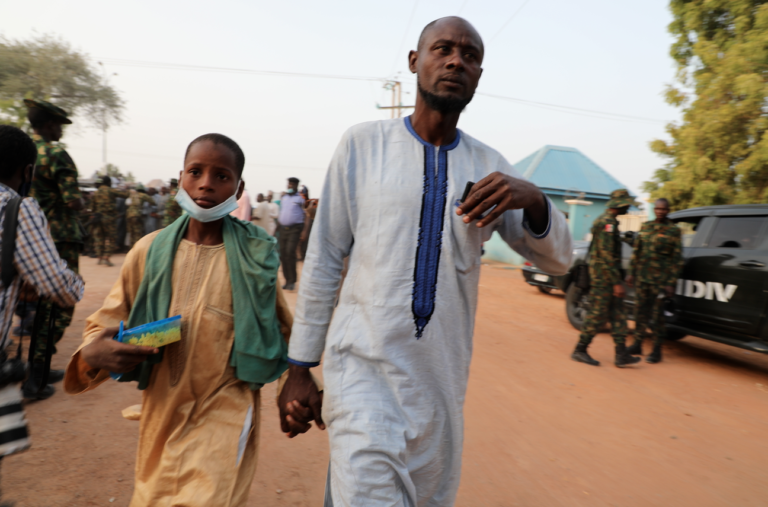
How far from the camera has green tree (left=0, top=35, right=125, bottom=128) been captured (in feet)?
74.0

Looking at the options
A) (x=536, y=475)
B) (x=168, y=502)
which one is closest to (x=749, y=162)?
(x=536, y=475)

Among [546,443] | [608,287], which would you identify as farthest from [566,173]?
[546,443]

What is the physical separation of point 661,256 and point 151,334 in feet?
21.0

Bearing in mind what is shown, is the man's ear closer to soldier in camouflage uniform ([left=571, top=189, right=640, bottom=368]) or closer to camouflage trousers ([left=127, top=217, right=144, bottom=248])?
soldier in camouflage uniform ([left=571, top=189, right=640, bottom=368])

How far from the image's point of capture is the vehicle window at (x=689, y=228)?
23.6 ft

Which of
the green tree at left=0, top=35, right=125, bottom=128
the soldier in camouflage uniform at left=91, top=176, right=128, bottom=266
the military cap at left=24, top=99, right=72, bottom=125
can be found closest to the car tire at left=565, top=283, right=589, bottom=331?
the military cap at left=24, top=99, right=72, bottom=125

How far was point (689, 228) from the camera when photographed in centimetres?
757

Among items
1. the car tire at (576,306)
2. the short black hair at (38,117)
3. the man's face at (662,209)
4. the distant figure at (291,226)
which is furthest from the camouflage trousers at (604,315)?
the short black hair at (38,117)

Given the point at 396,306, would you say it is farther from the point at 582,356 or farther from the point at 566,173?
the point at 566,173

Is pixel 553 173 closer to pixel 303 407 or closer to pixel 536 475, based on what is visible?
pixel 536 475

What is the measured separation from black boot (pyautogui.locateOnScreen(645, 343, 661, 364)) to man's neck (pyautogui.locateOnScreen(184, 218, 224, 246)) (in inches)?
251

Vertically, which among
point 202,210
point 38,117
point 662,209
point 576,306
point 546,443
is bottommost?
point 546,443

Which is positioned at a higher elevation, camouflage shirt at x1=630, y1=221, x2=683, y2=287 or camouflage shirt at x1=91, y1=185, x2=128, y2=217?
camouflage shirt at x1=91, y1=185, x2=128, y2=217

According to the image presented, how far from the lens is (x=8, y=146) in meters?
2.43
